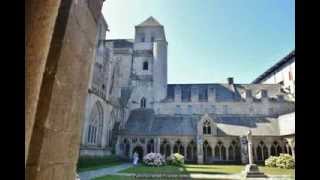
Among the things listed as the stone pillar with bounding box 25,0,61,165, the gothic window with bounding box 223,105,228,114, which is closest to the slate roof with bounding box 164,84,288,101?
the gothic window with bounding box 223,105,228,114

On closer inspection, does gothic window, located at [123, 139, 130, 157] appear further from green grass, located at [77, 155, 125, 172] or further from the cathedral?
green grass, located at [77, 155, 125, 172]

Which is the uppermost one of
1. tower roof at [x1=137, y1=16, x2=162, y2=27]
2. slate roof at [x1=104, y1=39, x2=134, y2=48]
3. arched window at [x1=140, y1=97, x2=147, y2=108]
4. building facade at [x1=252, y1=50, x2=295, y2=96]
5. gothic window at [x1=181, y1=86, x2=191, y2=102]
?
tower roof at [x1=137, y1=16, x2=162, y2=27]

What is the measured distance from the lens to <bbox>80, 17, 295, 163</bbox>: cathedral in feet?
101

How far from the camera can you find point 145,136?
3447 cm

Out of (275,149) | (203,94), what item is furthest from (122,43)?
(275,149)

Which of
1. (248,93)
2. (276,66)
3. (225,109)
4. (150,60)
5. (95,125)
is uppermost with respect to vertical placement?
(276,66)

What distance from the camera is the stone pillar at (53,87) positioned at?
1.80 m

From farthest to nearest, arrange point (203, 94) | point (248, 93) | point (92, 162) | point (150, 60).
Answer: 1. point (150, 60)
2. point (203, 94)
3. point (248, 93)
4. point (92, 162)

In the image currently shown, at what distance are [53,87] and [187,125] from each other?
34.6 m

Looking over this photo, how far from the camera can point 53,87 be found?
76.2 inches

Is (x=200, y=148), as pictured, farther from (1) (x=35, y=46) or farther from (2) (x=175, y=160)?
(1) (x=35, y=46)
